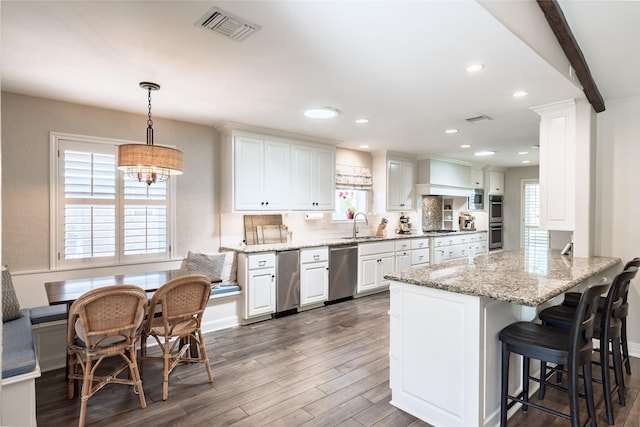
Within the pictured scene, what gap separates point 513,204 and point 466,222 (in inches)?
58.2

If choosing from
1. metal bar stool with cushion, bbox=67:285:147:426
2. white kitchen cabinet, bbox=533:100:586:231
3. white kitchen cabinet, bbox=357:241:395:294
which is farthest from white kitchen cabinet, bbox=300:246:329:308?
white kitchen cabinet, bbox=533:100:586:231

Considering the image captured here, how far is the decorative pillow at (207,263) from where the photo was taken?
397 centimetres

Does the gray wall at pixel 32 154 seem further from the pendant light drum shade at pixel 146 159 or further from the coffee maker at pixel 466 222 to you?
the coffee maker at pixel 466 222

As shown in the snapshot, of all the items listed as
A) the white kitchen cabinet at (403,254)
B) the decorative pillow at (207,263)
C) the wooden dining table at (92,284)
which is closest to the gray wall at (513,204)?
the white kitchen cabinet at (403,254)

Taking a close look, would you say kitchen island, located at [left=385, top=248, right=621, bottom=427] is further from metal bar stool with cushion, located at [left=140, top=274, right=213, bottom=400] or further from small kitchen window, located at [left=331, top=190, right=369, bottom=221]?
small kitchen window, located at [left=331, top=190, right=369, bottom=221]

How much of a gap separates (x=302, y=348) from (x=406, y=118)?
2655mm

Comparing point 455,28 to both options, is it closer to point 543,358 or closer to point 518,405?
point 543,358

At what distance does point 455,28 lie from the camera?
214 centimetres

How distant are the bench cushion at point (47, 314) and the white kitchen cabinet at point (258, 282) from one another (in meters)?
1.71

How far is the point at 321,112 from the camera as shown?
150 inches

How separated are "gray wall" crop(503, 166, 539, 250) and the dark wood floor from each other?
5.70 meters

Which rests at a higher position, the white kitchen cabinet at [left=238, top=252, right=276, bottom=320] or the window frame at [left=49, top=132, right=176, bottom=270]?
the window frame at [left=49, top=132, right=176, bottom=270]

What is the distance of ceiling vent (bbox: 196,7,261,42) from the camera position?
205 cm

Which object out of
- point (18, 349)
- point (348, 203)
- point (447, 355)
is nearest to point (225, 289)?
point (18, 349)
